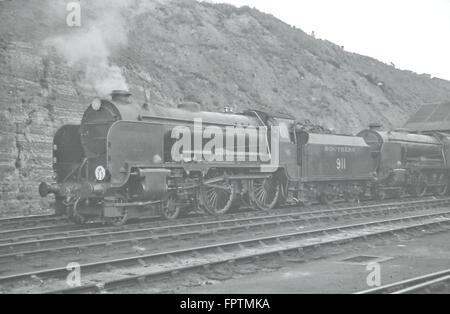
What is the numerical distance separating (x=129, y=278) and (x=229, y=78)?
93.0 ft

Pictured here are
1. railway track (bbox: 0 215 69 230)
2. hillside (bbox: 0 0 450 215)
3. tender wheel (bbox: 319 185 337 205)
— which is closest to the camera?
railway track (bbox: 0 215 69 230)

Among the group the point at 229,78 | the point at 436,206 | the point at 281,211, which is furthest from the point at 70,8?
the point at 436,206

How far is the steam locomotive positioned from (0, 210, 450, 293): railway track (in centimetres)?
342

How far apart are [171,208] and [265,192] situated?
13.0ft

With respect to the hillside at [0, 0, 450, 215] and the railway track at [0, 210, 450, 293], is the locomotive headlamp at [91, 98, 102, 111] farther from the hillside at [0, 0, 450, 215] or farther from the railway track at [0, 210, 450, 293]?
the railway track at [0, 210, 450, 293]

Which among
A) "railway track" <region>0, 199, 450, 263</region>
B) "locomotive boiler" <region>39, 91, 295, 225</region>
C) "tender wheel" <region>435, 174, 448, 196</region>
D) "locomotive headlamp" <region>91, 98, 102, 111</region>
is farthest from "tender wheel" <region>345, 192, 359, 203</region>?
"locomotive headlamp" <region>91, 98, 102, 111</region>

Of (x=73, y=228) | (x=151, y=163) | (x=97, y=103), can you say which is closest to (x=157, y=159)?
(x=151, y=163)

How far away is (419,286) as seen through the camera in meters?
6.67

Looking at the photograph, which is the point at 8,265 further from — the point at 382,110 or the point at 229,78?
the point at 382,110

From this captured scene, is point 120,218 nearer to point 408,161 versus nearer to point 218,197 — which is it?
point 218,197

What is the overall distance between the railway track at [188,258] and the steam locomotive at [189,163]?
11.2 ft

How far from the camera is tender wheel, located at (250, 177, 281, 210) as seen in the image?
1633cm

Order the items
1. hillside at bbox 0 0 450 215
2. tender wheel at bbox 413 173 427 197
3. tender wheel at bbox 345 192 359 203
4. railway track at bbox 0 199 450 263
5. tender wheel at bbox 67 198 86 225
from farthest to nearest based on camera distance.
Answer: tender wheel at bbox 413 173 427 197, tender wheel at bbox 345 192 359 203, hillside at bbox 0 0 450 215, tender wheel at bbox 67 198 86 225, railway track at bbox 0 199 450 263

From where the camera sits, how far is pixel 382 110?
152ft
